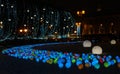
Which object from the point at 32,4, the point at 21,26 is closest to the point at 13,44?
the point at 21,26

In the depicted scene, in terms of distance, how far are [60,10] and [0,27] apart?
20.4m

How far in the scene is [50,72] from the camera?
38.5ft

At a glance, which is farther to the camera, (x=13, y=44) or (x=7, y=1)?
(x=7, y=1)

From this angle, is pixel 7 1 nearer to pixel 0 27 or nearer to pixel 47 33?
pixel 0 27

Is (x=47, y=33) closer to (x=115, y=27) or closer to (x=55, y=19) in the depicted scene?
(x=55, y=19)

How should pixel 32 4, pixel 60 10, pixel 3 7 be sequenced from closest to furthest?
1. pixel 3 7
2. pixel 32 4
3. pixel 60 10

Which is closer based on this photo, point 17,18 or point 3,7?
point 3,7

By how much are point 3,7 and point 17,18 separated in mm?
3550

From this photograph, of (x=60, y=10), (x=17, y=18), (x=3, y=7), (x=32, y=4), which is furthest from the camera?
(x=60, y=10)

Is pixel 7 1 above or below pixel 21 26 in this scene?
above

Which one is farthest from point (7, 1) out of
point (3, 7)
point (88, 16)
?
point (88, 16)

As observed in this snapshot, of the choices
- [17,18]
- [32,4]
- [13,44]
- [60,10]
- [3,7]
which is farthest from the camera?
[60,10]

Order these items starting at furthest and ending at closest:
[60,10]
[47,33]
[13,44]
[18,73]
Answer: [60,10] < [47,33] < [13,44] < [18,73]

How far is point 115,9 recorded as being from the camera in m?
98.3
